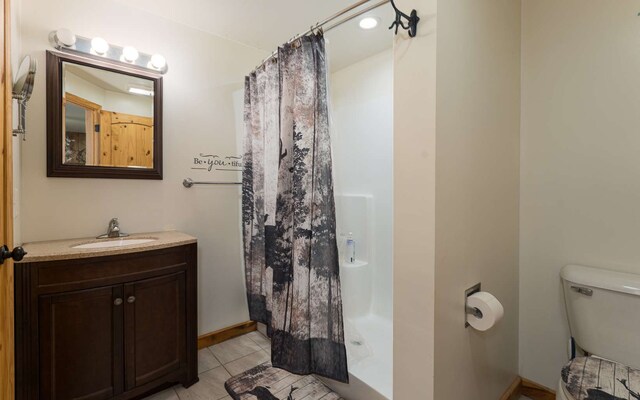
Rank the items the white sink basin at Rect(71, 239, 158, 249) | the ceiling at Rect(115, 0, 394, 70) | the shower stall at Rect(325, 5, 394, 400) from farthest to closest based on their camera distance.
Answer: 1. the shower stall at Rect(325, 5, 394, 400)
2. the ceiling at Rect(115, 0, 394, 70)
3. the white sink basin at Rect(71, 239, 158, 249)

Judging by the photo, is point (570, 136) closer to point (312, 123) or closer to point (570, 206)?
point (570, 206)

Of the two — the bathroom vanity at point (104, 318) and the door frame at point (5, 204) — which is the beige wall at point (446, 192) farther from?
the door frame at point (5, 204)

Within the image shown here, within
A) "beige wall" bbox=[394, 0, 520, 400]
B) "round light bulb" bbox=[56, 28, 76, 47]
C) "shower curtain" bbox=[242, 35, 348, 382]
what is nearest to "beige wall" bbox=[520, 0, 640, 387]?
"beige wall" bbox=[394, 0, 520, 400]

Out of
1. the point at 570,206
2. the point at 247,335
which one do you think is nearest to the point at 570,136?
the point at 570,206

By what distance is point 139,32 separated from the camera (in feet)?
6.15

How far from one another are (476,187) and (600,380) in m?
0.83

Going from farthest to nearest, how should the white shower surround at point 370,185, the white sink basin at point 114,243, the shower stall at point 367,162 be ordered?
the white shower surround at point 370,185 → the shower stall at point 367,162 → the white sink basin at point 114,243

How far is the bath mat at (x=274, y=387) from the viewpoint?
1.60 meters

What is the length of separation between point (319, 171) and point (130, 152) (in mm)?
1337

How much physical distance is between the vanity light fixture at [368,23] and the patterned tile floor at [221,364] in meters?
2.44

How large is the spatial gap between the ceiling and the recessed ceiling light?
0.11 ft

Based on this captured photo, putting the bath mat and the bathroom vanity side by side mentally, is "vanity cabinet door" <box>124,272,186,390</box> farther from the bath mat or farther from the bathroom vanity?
the bath mat

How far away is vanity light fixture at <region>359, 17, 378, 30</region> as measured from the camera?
1.84 metres

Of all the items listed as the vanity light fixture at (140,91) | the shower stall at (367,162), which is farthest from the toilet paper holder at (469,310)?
the vanity light fixture at (140,91)
